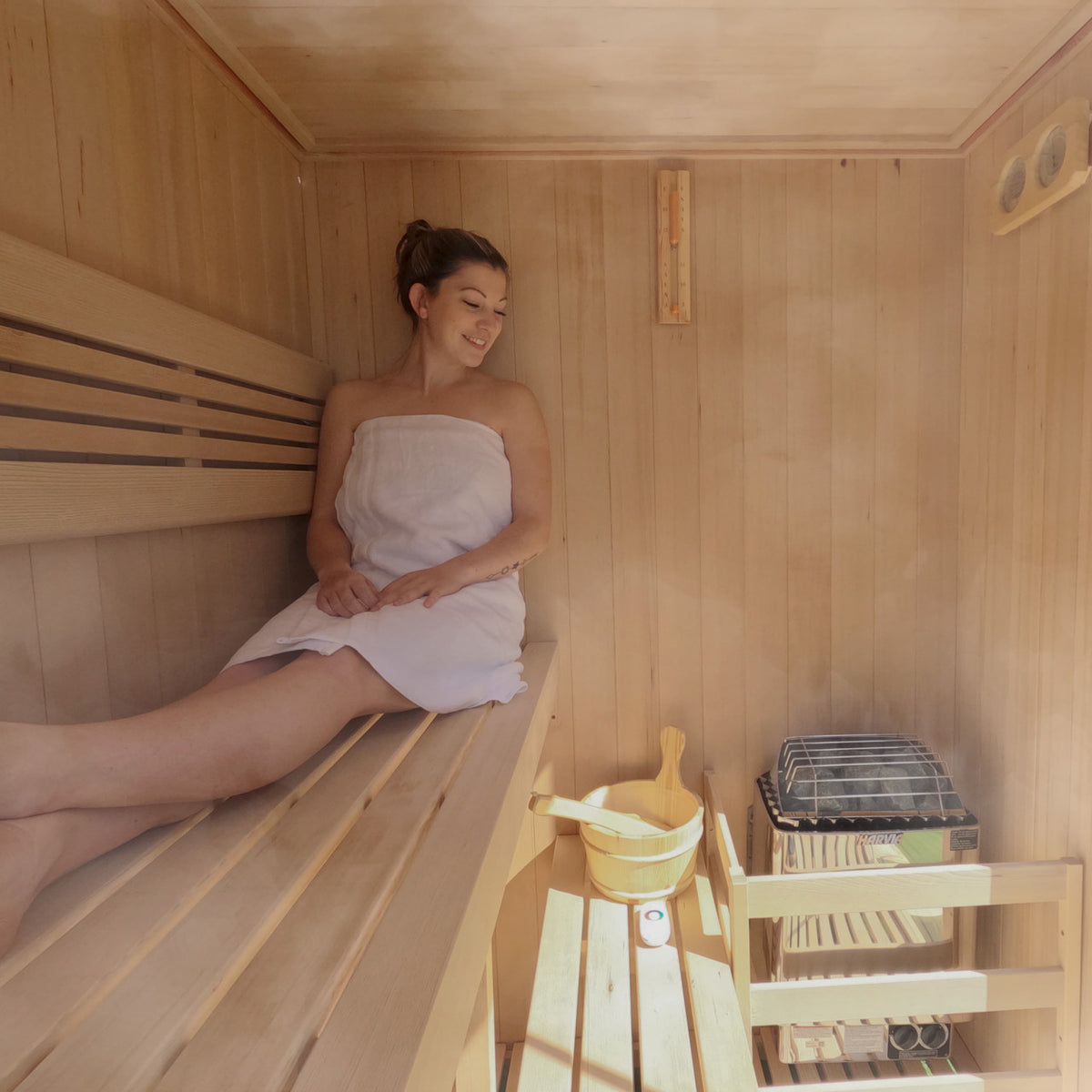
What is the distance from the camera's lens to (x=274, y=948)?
58cm

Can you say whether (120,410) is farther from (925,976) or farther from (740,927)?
(925,976)

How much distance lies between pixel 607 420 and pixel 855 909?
109 centimetres

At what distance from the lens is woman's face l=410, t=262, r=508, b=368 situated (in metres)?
1.40

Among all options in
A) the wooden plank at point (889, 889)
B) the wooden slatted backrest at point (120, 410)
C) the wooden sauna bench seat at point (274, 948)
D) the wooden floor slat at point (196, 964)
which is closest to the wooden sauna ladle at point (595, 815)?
the wooden plank at point (889, 889)

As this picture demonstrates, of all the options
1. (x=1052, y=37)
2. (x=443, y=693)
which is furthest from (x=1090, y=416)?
(x=443, y=693)

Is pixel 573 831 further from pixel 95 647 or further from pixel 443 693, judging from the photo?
pixel 95 647

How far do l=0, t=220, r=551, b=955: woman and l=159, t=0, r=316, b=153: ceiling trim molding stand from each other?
308 mm

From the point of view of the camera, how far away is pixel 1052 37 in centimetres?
123

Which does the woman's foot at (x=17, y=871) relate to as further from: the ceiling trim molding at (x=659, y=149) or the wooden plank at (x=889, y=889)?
the ceiling trim molding at (x=659, y=149)

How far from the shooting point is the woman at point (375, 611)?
0.67 metres

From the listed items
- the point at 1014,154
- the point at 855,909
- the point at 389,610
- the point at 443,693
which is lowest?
the point at 855,909

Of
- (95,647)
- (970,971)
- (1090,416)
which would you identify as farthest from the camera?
(970,971)

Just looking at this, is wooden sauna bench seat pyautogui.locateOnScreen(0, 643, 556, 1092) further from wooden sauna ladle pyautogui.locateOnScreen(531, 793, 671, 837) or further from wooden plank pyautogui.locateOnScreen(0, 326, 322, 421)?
wooden plank pyautogui.locateOnScreen(0, 326, 322, 421)

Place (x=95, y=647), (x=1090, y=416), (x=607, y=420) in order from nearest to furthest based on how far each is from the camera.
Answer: (x=95, y=647)
(x=1090, y=416)
(x=607, y=420)
